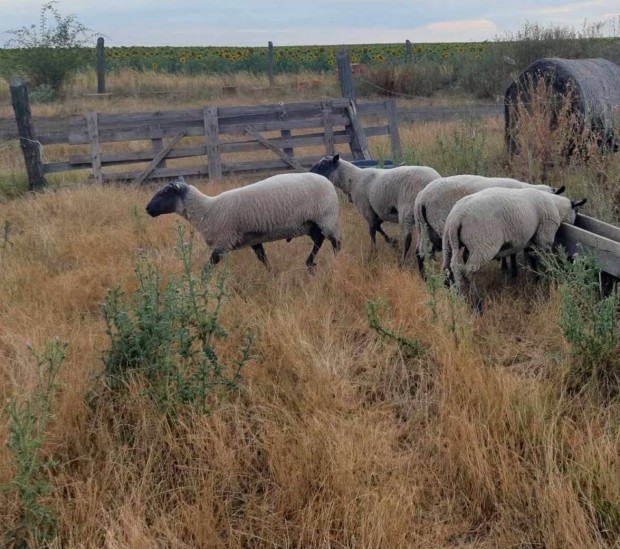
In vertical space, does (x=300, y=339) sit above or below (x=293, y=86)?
below

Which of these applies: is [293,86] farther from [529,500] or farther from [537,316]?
[529,500]

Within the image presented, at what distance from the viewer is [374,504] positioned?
2.78m

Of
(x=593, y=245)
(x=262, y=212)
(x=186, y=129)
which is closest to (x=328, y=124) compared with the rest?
(x=186, y=129)

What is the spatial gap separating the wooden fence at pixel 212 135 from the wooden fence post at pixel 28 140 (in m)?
0.31

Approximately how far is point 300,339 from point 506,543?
186 cm

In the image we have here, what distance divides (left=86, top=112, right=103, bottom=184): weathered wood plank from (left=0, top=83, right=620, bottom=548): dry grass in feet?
21.9

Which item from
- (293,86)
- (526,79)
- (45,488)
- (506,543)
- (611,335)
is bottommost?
(506,543)

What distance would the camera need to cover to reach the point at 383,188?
682cm

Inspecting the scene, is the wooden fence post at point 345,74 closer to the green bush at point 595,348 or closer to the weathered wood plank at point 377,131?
the weathered wood plank at point 377,131

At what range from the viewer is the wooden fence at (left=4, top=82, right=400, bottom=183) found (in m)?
11.1

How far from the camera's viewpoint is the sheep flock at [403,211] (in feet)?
15.8

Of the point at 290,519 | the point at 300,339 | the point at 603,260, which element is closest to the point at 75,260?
the point at 300,339

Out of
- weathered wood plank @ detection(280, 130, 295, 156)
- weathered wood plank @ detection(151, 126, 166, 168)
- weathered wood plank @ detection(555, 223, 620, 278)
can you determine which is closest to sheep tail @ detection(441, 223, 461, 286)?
weathered wood plank @ detection(555, 223, 620, 278)

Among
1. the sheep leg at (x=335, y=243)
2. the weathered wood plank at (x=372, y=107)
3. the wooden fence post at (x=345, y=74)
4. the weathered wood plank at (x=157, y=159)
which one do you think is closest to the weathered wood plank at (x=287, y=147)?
the weathered wood plank at (x=372, y=107)
